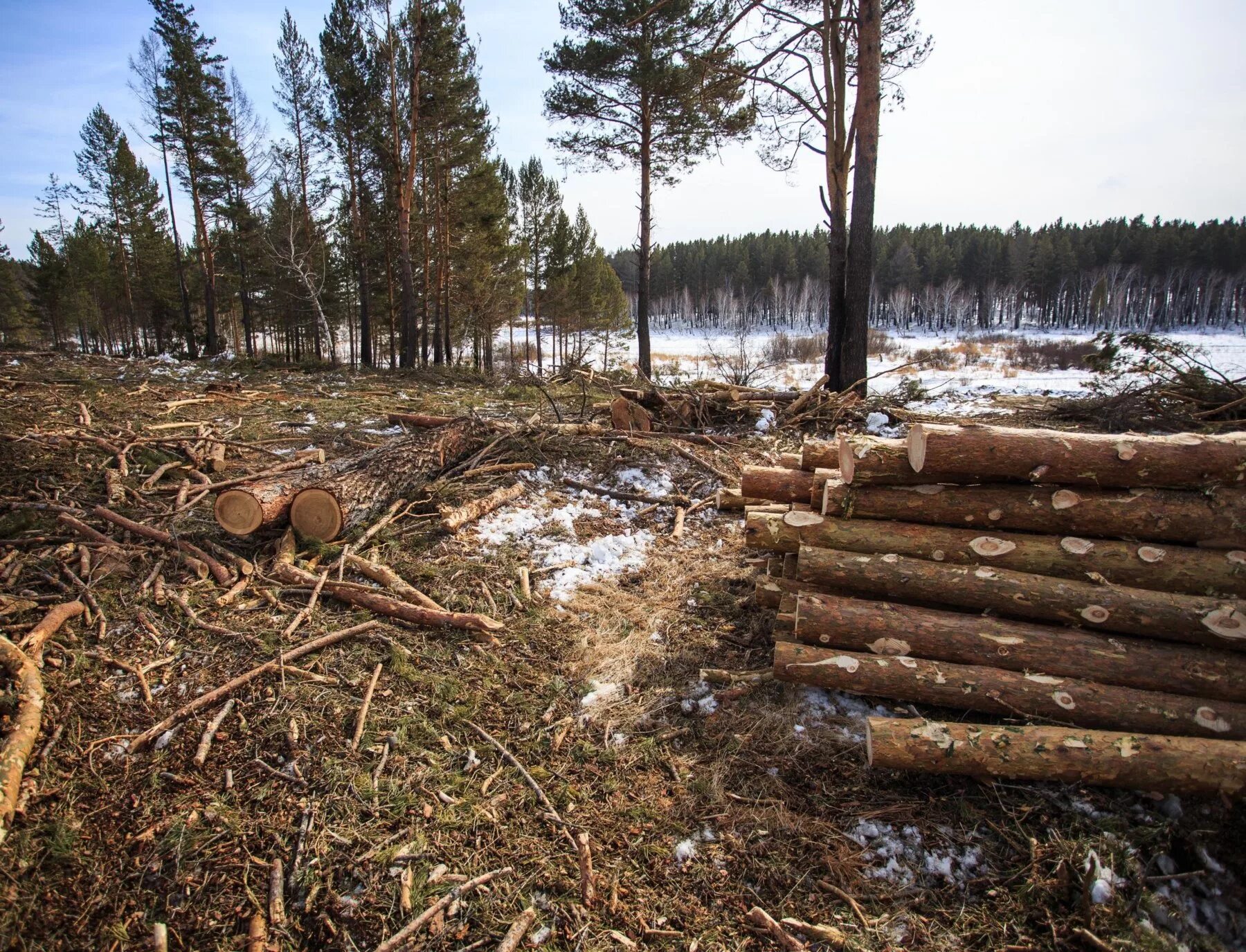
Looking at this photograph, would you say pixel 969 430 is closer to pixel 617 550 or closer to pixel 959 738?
pixel 959 738

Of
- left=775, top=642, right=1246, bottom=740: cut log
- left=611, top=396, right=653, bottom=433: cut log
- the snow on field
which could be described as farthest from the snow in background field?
left=775, top=642, right=1246, bottom=740: cut log

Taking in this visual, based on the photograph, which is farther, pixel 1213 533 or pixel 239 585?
pixel 239 585

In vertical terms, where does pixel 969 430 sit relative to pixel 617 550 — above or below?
above

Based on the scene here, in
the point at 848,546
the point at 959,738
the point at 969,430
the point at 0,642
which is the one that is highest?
the point at 969,430

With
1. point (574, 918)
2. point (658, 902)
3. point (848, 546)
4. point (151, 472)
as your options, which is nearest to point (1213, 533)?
point (848, 546)

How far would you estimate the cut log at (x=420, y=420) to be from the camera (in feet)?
24.6

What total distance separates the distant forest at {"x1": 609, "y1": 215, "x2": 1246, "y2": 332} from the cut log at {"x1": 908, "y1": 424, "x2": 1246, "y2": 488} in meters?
52.7

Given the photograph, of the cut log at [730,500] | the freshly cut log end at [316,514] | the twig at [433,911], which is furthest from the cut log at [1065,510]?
the freshly cut log end at [316,514]

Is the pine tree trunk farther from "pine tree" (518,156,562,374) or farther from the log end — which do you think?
"pine tree" (518,156,562,374)

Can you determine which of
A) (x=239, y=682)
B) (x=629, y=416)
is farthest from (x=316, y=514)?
(x=629, y=416)

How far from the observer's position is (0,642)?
292 cm

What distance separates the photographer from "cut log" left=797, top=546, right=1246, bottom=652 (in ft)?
8.99

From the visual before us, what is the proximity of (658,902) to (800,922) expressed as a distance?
0.51m

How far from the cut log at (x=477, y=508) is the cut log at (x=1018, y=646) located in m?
3.13
